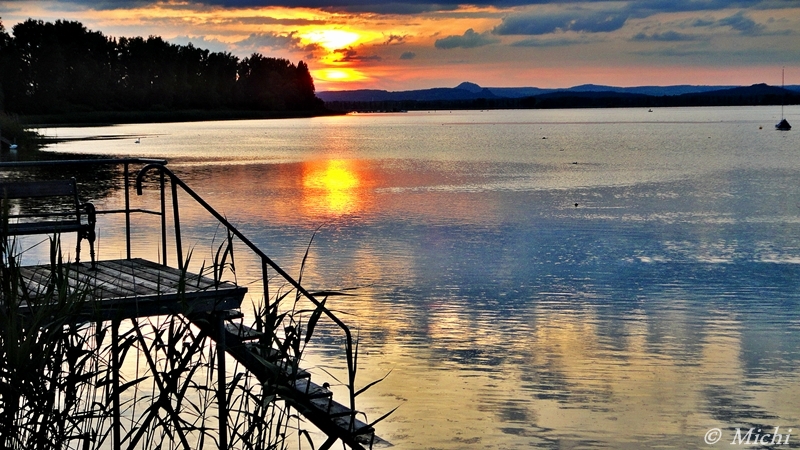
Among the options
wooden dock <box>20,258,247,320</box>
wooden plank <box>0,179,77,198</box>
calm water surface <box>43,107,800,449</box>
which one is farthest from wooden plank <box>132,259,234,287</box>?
calm water surface <box>43,107,800,449</box>

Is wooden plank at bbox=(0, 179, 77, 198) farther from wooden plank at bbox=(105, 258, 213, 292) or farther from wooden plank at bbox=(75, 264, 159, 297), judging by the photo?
wooden plank at bbox=(75, 264, 159, 297)

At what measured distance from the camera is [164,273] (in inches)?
311

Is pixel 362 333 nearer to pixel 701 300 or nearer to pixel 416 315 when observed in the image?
pixel 416 315

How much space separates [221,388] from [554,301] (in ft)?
26.3

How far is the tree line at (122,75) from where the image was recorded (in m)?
115

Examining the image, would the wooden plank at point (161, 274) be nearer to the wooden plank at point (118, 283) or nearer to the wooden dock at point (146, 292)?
the wooden dock at point (146, 292)

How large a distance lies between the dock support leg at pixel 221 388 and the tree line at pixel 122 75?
284 feet

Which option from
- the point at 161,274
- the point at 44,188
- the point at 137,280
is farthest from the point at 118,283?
the point at 44,188

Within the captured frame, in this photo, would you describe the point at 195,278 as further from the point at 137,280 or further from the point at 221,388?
the point at 221,388

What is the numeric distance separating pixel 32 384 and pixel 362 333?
659 centimetres

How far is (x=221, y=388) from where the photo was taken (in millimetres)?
6070

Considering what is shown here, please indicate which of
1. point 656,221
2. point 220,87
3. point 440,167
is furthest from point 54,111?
point 656,221

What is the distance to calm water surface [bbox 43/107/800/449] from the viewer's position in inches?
344

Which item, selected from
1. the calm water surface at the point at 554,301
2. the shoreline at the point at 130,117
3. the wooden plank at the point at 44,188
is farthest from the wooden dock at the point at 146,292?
the shoreline at the point at 130,117
